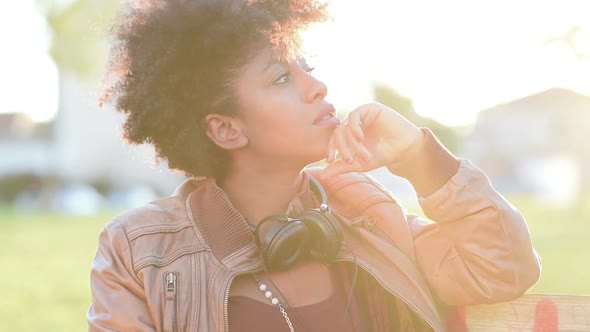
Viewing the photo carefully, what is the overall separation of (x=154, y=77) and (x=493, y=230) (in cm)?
122

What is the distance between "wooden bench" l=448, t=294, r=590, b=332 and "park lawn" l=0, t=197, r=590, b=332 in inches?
211

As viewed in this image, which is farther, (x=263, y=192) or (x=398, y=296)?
(x=263, y=192)

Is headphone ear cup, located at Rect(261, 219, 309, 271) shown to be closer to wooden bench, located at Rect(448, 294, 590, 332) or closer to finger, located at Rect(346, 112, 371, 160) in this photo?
finger, located at Rect(346, 112, 371, 160)

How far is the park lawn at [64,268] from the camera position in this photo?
916 cm

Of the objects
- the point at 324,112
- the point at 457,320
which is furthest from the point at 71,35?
the point at 457,320

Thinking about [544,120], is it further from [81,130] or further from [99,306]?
[99,306]

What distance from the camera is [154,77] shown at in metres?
2.87

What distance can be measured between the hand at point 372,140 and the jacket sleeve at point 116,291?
735 mm

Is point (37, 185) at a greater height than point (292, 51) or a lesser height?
greater

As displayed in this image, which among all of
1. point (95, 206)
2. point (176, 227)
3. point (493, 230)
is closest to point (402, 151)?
point (493, 230)

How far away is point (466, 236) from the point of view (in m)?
2.70

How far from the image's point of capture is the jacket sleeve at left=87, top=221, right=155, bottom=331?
261 cm

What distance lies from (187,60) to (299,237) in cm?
71

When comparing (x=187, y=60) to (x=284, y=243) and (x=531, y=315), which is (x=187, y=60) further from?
(x=531, y=315)
